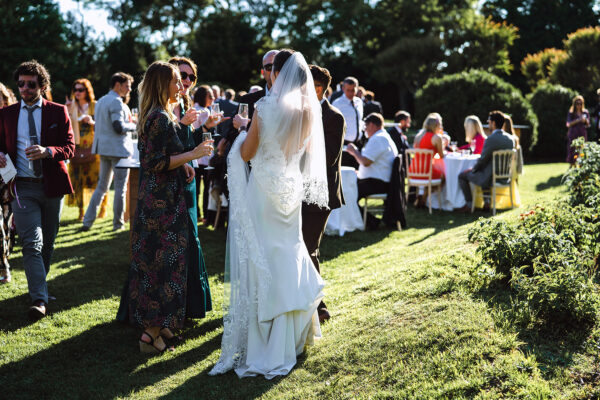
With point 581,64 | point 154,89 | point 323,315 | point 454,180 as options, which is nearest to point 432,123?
point 454,180

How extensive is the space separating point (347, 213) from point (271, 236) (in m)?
5.37

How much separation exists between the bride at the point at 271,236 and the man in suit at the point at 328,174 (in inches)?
23.9

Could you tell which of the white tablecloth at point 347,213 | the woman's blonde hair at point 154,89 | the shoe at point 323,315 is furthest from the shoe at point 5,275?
the white tablecloth at point 347,213

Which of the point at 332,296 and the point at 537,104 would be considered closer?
the point at 332,296

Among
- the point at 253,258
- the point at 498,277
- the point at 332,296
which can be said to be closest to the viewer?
the point at 253,258

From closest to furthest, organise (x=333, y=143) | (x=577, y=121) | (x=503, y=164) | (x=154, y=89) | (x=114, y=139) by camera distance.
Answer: (x=154, y=89), (x=333, y=143), (x=114, y=139), (x=503, y=164), (x=577, y=121)

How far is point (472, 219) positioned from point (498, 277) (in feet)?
18.0

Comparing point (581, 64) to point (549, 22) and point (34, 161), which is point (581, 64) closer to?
point (549, 22)

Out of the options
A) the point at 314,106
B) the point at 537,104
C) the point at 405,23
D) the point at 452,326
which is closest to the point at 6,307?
the point at 314,106

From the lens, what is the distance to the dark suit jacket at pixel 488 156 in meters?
10.1

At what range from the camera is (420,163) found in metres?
10.7

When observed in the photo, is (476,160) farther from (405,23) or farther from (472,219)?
(405,23)

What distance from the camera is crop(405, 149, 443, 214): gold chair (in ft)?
34.8

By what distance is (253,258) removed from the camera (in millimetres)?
4035
